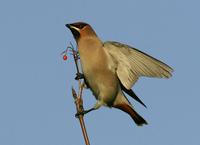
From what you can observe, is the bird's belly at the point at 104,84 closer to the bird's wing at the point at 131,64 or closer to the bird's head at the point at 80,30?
the bird's wing at the point at 131,64

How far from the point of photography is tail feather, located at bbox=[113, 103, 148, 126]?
6441 mm

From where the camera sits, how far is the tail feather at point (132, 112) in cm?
644

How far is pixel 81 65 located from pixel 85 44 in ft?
1.10

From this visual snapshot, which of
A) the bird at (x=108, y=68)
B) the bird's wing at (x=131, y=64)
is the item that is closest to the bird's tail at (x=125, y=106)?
the bird at (x=108, y=68)

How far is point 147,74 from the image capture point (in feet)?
19.1

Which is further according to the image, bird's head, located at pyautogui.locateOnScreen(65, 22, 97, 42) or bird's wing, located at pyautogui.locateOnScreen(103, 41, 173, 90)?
bird's head, located at pyautogui.locateOnScreen(65, 22, 97, 42)

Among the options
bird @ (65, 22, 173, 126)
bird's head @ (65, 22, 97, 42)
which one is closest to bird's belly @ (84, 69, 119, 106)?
bird @ (65, 22, 173, 126)

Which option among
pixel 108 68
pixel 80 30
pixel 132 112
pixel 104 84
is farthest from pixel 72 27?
pixel 132 112

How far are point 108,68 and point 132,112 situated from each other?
694mm

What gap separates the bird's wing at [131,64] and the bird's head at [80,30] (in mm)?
300

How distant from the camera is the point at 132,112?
6.48 metres

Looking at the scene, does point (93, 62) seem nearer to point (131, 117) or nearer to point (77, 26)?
point (77, 26)

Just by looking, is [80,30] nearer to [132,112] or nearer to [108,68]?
[108,68]

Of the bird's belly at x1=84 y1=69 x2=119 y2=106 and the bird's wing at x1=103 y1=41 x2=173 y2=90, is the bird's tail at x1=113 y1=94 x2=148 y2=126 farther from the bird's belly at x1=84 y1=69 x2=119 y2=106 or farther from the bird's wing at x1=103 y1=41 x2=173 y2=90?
the bird's wing at x1=103 y1=41 x2=173 y2=90
